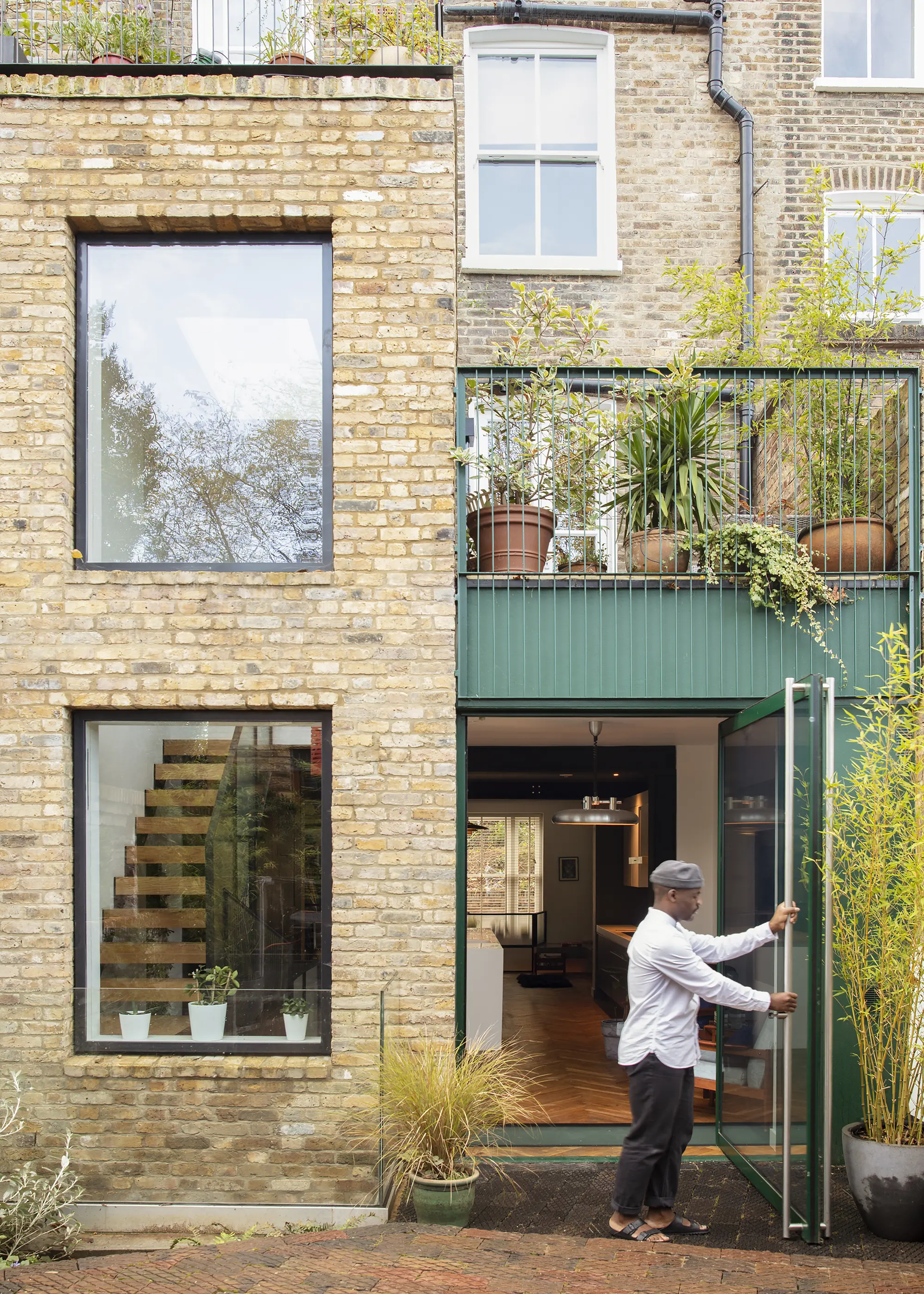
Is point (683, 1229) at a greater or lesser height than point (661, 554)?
lesser

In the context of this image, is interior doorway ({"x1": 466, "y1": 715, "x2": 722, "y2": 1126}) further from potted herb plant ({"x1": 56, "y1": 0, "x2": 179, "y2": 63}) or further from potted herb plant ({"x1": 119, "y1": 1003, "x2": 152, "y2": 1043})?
potted herb plant ({"x1": 56, "y1": 0, "x2": 179, "y2": 63})

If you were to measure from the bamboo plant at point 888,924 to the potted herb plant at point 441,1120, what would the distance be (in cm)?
164

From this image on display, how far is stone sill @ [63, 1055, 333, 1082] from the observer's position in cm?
569

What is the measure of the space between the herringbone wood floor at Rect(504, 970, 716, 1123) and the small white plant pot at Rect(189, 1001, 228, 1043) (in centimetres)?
190

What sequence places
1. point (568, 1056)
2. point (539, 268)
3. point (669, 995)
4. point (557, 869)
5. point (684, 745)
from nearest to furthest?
point (669, 995)
point (568, 1056)
point (539, 268)
point (684, 745)
point (557, 869)

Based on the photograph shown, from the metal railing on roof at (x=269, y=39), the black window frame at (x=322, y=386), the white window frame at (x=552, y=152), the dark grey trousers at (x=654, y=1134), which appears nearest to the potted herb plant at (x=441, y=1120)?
the dark grey trousers at (x=654, y=1134)

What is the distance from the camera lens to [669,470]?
21.3 feet

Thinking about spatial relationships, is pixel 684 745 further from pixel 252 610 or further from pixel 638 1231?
pixel 638 1231

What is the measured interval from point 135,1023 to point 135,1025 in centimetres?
1

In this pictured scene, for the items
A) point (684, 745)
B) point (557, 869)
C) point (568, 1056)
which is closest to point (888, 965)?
point (568, 1056)

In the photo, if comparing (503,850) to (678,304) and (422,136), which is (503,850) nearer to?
(678,304)

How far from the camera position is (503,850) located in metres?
16.8

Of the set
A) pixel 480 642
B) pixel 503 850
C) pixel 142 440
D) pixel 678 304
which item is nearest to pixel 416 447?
pixel 480 642

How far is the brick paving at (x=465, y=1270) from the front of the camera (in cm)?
409
